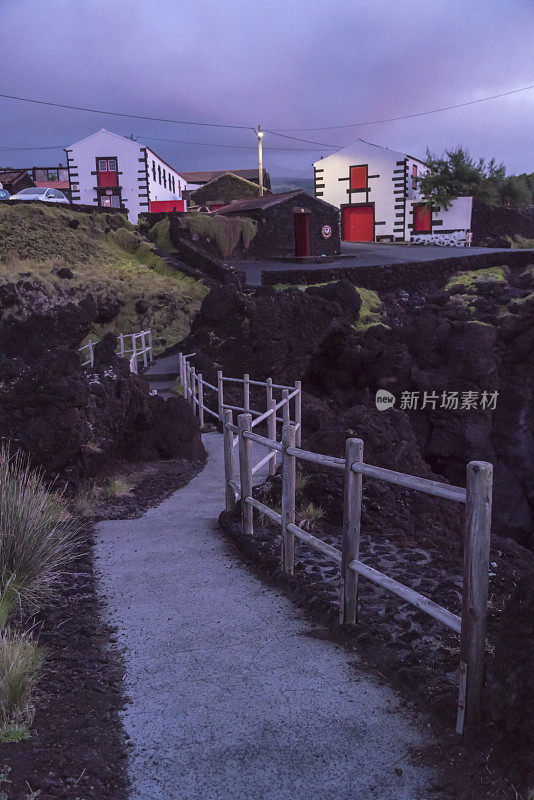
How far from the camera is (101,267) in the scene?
27.3 m

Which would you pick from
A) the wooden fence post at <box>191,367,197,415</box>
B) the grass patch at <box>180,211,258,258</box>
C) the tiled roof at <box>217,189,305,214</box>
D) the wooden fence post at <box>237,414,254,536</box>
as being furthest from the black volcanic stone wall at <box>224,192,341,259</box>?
the wooden fence post at <box>237,414,254,536</box>

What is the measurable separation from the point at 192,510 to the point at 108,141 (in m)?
40.0

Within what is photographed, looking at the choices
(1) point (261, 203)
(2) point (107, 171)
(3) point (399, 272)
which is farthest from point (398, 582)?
(2) point (107, 171)

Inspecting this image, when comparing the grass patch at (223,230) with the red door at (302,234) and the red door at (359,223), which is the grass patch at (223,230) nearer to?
the red door at (302,234)

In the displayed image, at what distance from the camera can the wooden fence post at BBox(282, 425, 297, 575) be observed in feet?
16.4

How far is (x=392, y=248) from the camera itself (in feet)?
113

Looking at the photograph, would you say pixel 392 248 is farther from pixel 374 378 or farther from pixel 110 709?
pixel 110 709

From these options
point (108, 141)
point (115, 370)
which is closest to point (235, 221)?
point (108, 141)

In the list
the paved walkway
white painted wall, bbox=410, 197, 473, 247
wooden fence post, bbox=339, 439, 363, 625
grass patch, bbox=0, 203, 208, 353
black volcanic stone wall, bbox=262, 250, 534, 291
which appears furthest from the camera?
white painted wall, bbox=410, 197, 473, 247

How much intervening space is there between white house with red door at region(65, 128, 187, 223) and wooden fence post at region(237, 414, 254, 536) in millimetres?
37908

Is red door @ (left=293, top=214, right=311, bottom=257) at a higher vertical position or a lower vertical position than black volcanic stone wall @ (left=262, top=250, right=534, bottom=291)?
higher

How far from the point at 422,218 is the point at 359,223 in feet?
13.0

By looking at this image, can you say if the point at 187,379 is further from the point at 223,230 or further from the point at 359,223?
the point at 359,223

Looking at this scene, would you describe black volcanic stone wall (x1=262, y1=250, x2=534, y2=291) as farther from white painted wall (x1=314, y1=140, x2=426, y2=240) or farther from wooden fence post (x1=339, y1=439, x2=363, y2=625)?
wooden fence post (x1=339, y1=439, x2=363, y2=625)
